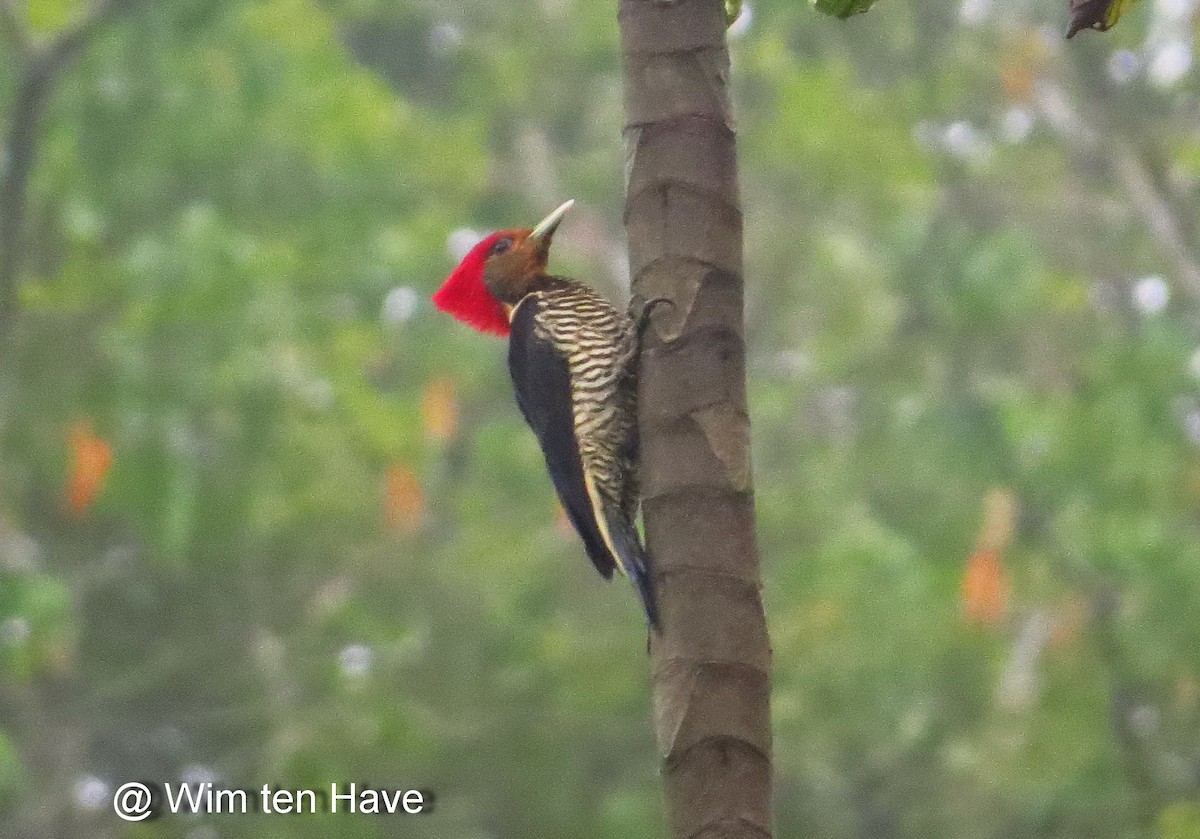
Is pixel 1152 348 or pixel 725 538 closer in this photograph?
pixel 725 538

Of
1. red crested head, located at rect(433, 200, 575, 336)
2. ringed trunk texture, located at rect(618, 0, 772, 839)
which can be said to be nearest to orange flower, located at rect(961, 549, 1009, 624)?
red crested head, located at rect(433, 200, 575, 336)

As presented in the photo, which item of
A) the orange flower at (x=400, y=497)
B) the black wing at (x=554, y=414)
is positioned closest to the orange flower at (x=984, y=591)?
the orange flower at (x=400, y=497)

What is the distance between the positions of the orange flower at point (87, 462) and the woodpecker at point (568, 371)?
3.46 m

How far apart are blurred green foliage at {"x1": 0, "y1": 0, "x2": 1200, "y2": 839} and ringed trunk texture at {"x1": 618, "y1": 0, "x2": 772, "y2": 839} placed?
3931 mm

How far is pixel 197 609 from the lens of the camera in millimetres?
6836

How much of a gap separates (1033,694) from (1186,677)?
0.61m

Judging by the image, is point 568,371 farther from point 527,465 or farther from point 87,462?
point 527,465

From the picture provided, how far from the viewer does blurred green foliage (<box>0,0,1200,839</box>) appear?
19.1 ft

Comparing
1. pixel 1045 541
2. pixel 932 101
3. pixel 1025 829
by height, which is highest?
pixel 932 101

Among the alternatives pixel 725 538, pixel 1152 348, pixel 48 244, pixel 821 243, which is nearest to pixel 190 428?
pixel 48 244

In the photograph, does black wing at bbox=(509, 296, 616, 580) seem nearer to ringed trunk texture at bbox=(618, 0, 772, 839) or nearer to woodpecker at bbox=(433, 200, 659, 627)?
woodpecker at bbox=(433, 200, 659, 627)

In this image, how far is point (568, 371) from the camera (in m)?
2.56

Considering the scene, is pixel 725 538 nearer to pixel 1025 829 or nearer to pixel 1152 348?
pixel 1025 829

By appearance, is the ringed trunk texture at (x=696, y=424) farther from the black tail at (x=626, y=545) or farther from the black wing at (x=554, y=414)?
the black wing at (x=554, y=414)
